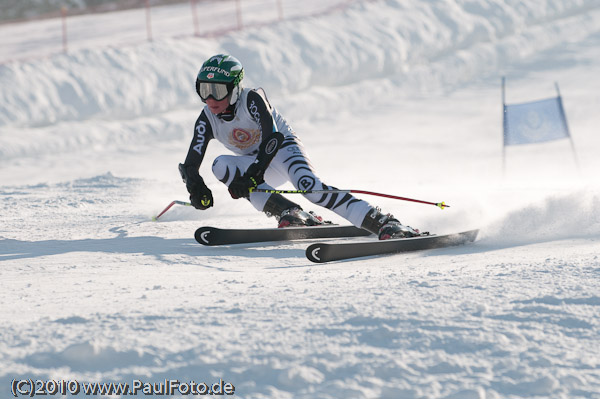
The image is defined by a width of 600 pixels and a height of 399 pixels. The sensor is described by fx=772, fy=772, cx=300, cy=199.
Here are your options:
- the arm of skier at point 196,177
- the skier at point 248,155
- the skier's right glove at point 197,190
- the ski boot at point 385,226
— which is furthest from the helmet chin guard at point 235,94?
the ski boot at point 385,226

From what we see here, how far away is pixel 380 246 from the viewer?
4.77 m

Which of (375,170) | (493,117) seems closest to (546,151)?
(493,117)

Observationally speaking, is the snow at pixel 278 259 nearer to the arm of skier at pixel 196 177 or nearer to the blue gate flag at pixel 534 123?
the arm of skier at pixel 196 177

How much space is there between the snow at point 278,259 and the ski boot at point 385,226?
213 millimetres

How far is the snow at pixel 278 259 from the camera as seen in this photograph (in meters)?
2.69

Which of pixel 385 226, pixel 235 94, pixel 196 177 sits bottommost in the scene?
pixel 385 226

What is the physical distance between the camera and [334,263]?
4.57 meters

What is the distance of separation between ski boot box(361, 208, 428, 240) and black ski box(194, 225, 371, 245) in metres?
0.57

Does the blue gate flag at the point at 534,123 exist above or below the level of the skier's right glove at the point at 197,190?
above

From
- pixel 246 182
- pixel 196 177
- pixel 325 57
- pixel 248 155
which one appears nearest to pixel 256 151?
pixel 248 155

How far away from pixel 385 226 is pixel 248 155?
3.92 feet

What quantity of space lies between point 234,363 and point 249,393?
7.2 inches

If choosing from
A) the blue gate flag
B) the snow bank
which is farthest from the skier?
the snow bank

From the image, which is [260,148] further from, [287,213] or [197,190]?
[287,213]
